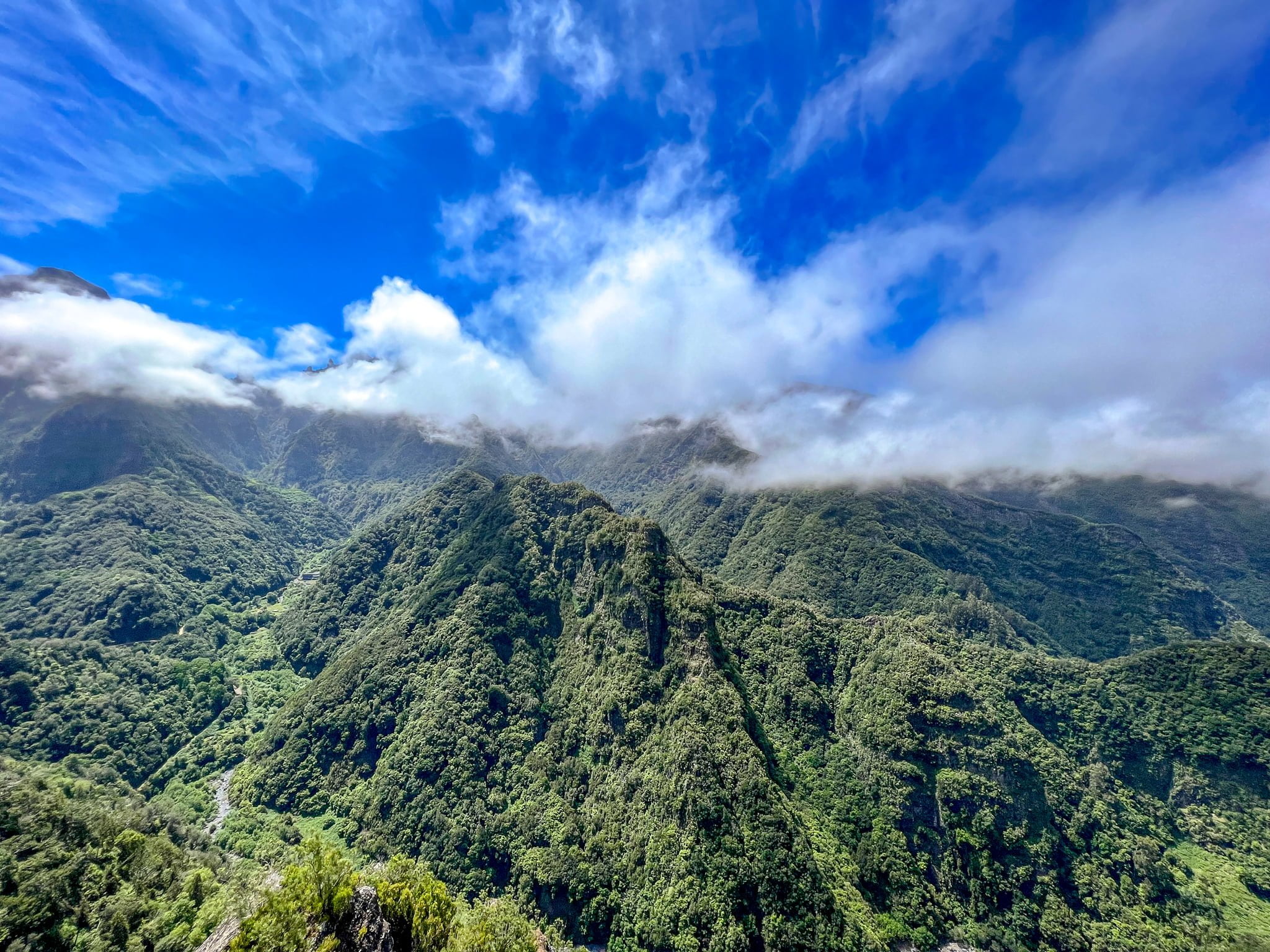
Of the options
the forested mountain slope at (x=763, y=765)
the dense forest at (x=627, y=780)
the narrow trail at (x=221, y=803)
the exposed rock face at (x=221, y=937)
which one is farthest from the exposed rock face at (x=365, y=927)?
the narrow trail at (x=221, y=803)

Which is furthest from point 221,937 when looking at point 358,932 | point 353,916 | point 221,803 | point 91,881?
point 221,803

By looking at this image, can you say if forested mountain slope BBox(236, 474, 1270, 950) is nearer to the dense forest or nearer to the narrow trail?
the dense forest

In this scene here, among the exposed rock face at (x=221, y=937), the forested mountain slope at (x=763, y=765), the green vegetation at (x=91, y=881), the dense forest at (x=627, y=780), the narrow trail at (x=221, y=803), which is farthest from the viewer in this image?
the narrow trail at (x=221, y=803)

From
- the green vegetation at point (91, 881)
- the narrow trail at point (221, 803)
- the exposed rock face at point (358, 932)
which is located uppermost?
the exposed rock face at point (358, 932)

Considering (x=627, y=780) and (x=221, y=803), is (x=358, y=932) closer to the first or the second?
(x=627, y=780)

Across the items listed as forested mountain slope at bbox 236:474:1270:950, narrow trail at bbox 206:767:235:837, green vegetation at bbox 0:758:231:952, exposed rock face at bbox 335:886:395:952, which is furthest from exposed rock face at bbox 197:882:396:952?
narrow trail at bbox 206:767:235:837

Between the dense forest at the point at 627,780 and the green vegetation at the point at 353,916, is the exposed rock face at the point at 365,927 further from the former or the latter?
the dense forest at the point at 627,780

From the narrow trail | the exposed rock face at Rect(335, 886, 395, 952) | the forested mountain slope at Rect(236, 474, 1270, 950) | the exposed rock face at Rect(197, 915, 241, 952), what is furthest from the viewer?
the narrow trail

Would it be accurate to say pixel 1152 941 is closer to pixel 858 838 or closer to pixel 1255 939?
pixel 1255 939

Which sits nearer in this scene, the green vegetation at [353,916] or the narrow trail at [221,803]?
the green vegetation at [353,916]
